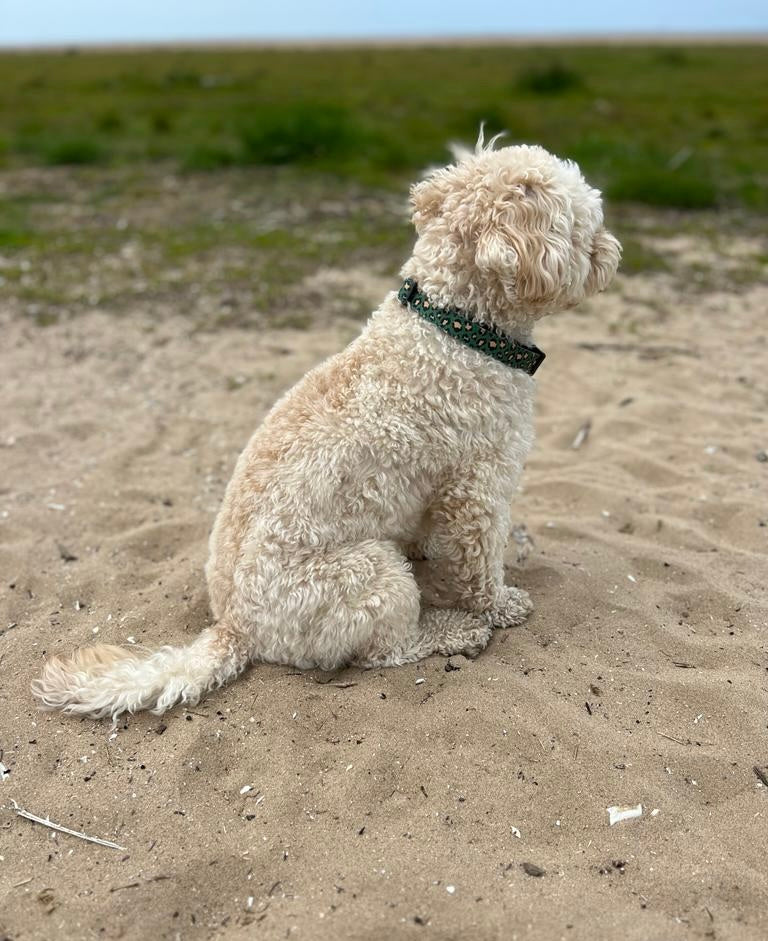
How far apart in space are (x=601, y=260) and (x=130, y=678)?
2.41 meters

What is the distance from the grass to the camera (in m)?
12.2

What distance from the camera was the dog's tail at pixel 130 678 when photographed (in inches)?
129

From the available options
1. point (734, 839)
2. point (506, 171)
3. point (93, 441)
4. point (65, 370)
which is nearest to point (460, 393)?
point (506, 171)

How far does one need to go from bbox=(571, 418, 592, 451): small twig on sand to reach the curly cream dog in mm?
1962

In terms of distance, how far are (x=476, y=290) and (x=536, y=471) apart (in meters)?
2.04

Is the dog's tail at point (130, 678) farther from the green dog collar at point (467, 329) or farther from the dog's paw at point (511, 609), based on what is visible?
the green dog collar at point (467, 329)

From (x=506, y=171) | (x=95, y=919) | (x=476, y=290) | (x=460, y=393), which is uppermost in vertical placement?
(x=506, y=171)

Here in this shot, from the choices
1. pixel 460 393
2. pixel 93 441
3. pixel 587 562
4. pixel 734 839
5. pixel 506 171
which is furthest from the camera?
pixel 93 441

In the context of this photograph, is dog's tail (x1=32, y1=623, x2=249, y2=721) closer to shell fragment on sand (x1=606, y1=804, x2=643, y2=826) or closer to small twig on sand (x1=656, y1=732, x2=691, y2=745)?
shell fragment on sand (x1=606, y1=804, x2=643, y2=826)

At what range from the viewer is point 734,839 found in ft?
9.05

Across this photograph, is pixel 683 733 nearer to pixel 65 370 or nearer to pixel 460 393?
pixel 460 393

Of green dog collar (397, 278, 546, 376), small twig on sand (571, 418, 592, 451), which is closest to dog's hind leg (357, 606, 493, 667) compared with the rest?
green dog collar (397, 278, 546, 376)

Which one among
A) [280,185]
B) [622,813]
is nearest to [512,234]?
[622,813]

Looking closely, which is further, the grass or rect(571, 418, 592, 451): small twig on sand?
the grass
